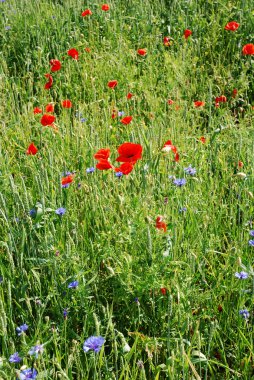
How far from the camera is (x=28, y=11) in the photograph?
462 cm

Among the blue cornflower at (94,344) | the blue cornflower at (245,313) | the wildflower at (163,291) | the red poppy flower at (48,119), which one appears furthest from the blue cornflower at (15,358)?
the red poppy flower at (48,119)

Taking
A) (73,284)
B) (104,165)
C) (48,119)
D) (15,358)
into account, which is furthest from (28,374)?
(48,119)

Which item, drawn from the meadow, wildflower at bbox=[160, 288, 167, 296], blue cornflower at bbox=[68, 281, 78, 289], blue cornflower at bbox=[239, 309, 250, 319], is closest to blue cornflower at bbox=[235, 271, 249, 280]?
the meadow

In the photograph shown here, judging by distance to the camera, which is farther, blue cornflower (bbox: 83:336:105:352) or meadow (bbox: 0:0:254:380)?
meadow (bbox: 0:0:254:380)

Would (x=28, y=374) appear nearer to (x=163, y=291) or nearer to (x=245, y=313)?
(x=163, y=291)

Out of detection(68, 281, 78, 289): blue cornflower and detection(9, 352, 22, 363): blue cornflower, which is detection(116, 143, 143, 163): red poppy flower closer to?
detection(68, 281, 78, 289): blue cornflower

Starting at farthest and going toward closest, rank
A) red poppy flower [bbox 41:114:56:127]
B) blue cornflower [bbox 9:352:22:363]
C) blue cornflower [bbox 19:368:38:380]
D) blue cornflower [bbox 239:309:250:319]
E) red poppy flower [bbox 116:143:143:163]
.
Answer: red poppy flower [bbox 41:114:56:127], red poppy flower [bbox 116:143:143:163], blue cornflower [bbox 239:309:250:319], blue cornflower [bbox 9:352:22:363], blue cornflower [bbox 19:368:38:380]

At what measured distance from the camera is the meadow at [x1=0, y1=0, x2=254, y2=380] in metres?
1.63

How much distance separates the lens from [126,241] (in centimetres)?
188

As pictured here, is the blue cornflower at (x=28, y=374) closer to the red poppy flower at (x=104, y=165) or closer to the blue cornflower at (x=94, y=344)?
the blue cornflower at (x=94, y=344)

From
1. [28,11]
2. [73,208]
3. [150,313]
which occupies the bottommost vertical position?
[150,313]

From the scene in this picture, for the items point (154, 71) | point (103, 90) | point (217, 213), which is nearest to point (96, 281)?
point (217, 213)

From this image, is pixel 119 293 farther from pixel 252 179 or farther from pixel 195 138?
pixel 195 138

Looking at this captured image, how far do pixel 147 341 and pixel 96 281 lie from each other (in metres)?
0.31
